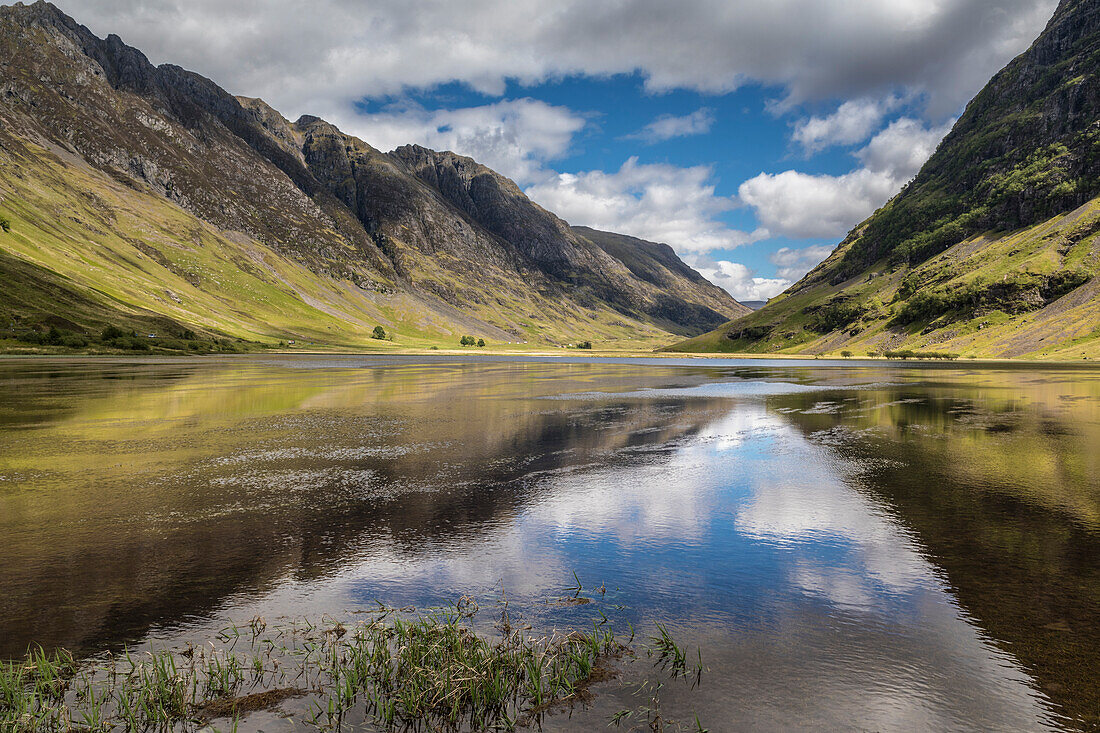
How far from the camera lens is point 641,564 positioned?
44.7 ft

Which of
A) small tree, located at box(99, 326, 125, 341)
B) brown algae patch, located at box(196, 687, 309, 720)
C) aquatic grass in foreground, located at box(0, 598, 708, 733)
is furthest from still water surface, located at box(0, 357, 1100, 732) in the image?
small tree, located at box(99, 326, 125, 341)

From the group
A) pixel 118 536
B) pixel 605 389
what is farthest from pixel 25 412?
pixel 605 389

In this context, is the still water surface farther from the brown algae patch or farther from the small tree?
the small tree

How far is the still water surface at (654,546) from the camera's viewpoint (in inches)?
350

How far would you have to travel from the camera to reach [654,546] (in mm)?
14828

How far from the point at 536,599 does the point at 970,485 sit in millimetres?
17832

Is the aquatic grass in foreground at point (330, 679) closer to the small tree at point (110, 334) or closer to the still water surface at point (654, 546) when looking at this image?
the still water surface at point (654, 546)

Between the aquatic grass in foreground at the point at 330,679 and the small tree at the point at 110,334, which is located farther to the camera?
the small tree at the point at 110,334

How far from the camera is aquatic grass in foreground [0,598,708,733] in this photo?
7.79 metres

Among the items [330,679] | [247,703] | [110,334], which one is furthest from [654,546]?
[110,334]

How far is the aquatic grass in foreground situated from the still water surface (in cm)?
60

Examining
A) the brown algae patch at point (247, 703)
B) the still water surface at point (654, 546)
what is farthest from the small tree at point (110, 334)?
the brown algae patch at point (247, 703)

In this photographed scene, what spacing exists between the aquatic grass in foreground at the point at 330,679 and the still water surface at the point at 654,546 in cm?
60

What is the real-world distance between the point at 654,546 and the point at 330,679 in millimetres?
8493
